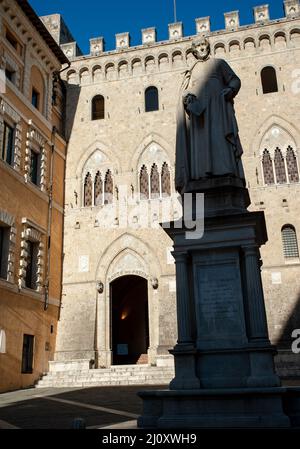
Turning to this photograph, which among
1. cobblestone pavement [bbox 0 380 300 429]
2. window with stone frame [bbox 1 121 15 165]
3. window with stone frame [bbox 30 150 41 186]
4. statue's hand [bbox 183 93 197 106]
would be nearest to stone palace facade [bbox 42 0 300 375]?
window with stone frame [bbox 30 150 41 186]

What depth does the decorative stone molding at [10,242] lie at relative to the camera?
17281 millimetres

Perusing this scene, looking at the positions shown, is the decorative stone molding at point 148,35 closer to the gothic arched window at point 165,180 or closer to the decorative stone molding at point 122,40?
the decorative stone molding at point 122,40

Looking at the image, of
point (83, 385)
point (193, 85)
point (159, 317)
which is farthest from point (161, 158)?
point (193, 85)

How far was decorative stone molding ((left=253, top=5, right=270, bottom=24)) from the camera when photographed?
77.0 ft

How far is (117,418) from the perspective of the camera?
7809 millimetres

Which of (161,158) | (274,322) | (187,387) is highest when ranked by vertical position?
(161,158)

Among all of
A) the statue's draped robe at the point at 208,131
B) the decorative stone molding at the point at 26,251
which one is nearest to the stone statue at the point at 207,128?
the statue's draped robe at the point at 208,131

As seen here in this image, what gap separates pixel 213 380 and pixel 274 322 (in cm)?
1332

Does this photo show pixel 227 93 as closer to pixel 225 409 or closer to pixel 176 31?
pixel 225 409

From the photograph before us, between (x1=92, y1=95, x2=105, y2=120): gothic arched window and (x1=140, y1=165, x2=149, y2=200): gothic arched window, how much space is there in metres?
4.18

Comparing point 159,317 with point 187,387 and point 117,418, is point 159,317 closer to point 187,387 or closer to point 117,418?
point 117,418

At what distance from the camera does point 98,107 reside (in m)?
25.0

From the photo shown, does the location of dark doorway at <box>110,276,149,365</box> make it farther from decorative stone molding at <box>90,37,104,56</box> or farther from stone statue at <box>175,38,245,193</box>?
stone statue at <box>175,38,245,193</box>

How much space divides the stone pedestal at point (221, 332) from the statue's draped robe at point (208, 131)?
0.32m
